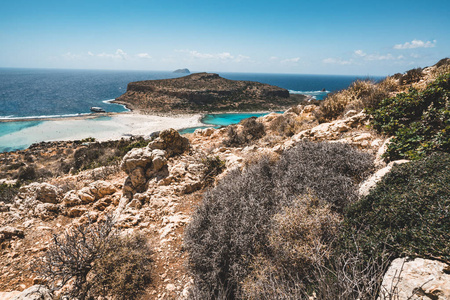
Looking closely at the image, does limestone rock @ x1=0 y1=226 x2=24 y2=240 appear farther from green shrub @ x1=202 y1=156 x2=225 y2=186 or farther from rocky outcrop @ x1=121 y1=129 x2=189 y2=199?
green shrub @ x1=202 y1=156 x2=225 y2=186

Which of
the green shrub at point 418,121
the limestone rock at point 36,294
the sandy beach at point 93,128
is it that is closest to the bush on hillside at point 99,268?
the limestone rock at point 36,294

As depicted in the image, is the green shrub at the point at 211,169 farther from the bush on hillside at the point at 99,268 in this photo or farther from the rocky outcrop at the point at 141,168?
the bush on hillside at the point at 99,268

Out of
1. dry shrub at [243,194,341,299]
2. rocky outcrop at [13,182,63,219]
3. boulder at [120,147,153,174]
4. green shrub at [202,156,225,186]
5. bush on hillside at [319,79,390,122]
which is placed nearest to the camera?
dry shrub at [243,194,341,299]

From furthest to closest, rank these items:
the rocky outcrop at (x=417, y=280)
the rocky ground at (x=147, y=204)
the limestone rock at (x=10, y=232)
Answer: the limestone rock at (x=10, y=232), the rocky ground at (x=147, y=204), the rocky outcrop at (x=417, y=280)

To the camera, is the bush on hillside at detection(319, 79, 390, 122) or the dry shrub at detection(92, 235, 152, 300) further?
the bush on hillside at detection(319, 79, 390, 122)

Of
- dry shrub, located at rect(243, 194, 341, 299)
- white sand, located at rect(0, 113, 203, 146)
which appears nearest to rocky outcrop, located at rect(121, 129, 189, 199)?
dry shrub, located at rect(243, 194, 341, 299)

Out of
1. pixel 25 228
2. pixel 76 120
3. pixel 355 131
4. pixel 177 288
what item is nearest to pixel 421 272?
pixel 177 288

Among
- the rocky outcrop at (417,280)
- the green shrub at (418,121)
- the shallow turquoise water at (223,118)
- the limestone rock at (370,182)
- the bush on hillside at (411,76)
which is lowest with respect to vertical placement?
the shallow turquoise water at (223,118)

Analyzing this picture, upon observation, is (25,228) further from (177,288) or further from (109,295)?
(177,288)

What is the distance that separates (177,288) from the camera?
3271 mm

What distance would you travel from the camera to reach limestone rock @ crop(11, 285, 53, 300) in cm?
264

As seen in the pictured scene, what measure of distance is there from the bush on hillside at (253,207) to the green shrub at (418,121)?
690mm

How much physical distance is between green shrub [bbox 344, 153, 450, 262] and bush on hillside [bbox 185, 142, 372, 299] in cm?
52

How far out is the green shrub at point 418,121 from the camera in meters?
3.58
